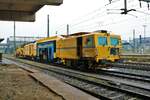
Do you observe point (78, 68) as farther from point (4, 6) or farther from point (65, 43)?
point (4, 6)

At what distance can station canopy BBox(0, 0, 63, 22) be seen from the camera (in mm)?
15898

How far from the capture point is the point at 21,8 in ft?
62.2

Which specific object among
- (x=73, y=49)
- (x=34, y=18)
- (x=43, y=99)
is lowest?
(x=43, y=99)

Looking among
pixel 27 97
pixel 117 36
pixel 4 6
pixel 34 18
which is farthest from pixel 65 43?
pixel 27 97

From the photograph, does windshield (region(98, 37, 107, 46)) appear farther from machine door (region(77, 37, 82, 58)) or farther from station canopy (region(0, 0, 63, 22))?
station canopy (region(0, 0, 63, 22))

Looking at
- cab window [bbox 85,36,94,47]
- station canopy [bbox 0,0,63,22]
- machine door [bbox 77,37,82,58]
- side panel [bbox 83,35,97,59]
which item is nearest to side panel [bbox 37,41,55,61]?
machine door [bbox 77,37,82,58]

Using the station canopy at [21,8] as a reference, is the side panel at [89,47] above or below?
below

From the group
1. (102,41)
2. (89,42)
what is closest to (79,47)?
(89,42)

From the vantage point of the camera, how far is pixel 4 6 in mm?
18531

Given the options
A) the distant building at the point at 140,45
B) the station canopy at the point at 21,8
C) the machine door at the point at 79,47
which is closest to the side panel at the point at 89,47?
the machine door at the point at 79,47

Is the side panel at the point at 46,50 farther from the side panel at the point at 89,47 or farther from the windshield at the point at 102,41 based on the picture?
the windshield at the point at 102,41

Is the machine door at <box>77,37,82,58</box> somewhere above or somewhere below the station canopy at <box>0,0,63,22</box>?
below

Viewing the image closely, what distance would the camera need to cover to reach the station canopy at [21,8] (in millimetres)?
15898

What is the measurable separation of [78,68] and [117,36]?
4584 mm
